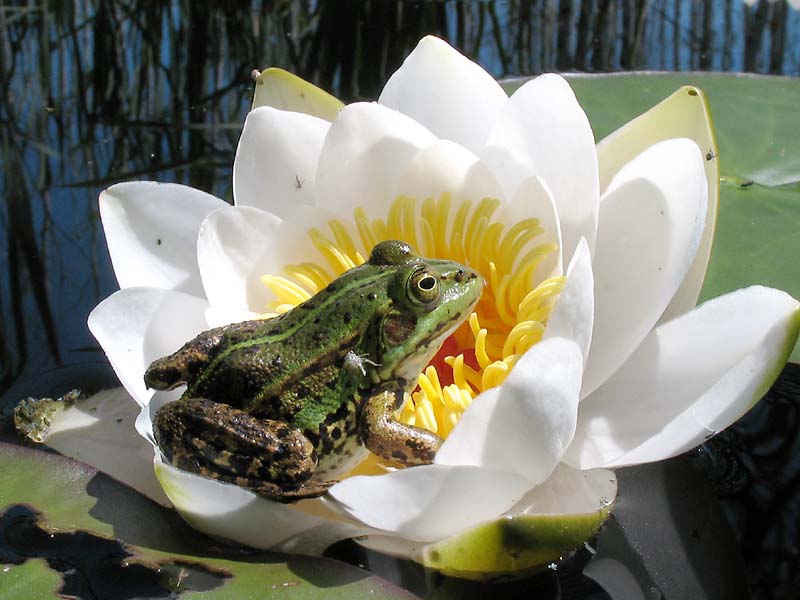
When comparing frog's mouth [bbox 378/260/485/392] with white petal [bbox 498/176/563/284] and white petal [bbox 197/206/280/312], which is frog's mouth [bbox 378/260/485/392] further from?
white petal [bbox 197/206/280/312]

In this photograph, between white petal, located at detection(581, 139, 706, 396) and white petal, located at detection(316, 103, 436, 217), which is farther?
white petal, located at detection(316, 103, 436, 217)

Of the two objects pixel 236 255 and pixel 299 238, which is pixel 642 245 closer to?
pixel 299 238

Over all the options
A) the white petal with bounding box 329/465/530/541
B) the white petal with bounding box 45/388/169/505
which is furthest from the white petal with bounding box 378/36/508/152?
the white petal with bounding box 45/388/169/505

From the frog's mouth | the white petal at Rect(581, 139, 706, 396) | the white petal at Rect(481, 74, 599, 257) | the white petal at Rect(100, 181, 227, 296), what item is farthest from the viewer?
the white petal at Rect(100, 181, 227, 296)

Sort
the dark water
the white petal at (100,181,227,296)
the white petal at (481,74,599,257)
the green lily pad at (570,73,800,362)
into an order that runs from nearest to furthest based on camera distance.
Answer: the white petal at (481,74,599,257), the white petal at (100,181,227,296), the green lily pad at (570,73,800,362), the dark water

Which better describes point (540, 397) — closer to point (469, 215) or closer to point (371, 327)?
point (371, 327)

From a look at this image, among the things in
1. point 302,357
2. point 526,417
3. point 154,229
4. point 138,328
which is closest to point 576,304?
point 526,417
